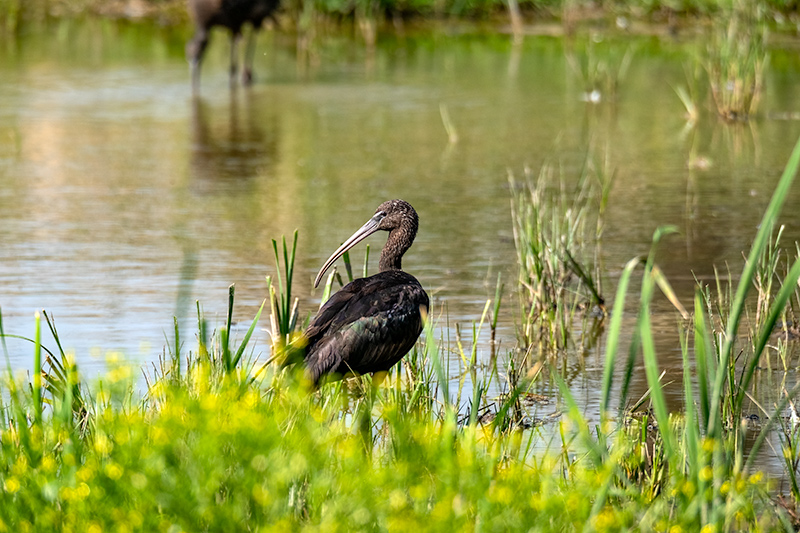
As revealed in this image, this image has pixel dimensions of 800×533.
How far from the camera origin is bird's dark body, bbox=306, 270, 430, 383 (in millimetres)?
4492

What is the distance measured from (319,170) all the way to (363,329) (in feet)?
17.1

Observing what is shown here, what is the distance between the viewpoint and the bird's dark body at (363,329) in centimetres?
449

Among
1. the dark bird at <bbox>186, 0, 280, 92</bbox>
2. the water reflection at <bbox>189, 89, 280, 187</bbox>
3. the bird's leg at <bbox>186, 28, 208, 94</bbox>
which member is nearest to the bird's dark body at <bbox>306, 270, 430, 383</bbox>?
the water reflection at <bbox>189, 89, 280, 187</bbox>

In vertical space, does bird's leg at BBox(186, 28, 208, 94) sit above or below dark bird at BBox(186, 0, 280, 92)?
below

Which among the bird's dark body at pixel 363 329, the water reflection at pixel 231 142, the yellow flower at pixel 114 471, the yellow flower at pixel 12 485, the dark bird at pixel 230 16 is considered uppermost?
the dark bird at pixel 230 16

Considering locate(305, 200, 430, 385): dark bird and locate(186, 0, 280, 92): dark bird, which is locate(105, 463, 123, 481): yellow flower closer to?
locate(305, 200, 430, 385): dark bird

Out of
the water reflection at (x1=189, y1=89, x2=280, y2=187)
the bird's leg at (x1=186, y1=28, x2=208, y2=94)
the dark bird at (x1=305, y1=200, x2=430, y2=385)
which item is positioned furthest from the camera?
the bird's leg at (x1=186, y1=28, x2=208, y2=94)

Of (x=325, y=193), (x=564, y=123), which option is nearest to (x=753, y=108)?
(x=564, y=123)

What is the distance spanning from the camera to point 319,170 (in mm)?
9641

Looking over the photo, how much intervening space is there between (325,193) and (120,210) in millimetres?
1354

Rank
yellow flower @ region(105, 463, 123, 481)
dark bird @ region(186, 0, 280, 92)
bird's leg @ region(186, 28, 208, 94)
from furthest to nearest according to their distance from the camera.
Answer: dark bird @ region(186, 0, 280, 92) → bird's leg @ region(186, 28, 208, 94) → yellow flower @ region(105, 463, 123, 481)

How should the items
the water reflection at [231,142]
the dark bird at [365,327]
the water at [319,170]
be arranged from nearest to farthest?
the dark bird at [365,327] < the water at [319,170] < the water reflection at [231,142]

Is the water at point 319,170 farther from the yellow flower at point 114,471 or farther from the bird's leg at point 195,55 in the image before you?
the yellow flower at point 114,471

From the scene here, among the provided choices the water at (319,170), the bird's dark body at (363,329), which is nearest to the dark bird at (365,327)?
the bird's dark body at (363,329)
